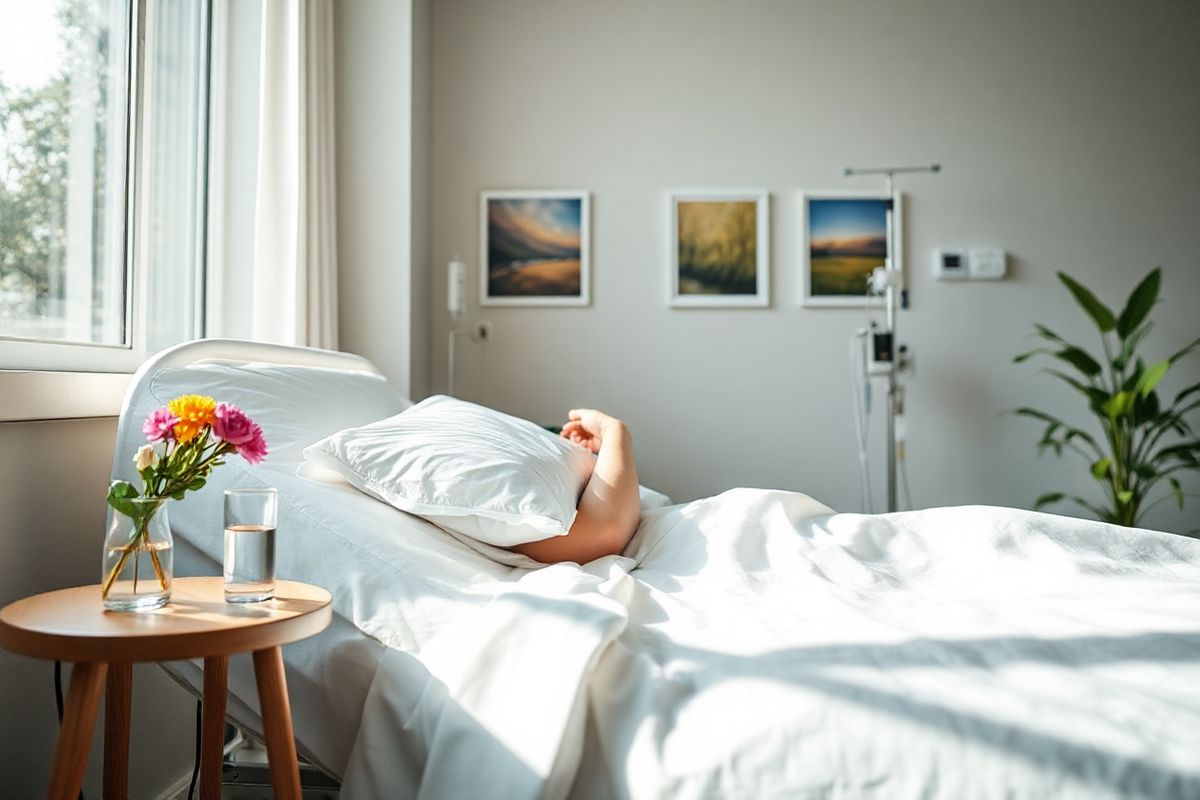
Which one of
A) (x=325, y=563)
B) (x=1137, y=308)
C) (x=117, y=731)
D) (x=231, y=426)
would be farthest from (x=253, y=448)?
(x=1137, y=308)

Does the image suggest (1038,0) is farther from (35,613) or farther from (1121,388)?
(35,613)

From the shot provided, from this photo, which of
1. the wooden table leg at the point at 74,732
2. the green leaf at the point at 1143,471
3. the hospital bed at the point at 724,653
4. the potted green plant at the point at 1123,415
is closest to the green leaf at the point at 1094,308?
the potted green plant at the point at 1123,415

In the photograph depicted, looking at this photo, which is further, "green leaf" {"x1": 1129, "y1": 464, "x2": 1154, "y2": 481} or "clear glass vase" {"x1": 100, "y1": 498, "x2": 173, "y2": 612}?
"green leaf" {"x1": 1129, "y1": 464, "x2": 1154, "y2": 481}

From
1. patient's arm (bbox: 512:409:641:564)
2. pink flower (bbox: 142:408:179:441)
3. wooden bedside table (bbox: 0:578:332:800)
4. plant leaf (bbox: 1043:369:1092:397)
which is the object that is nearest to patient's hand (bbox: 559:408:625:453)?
patient's arm (bbox: 512:409:641:564)

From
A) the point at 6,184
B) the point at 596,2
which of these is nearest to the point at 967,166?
the point at 596,2

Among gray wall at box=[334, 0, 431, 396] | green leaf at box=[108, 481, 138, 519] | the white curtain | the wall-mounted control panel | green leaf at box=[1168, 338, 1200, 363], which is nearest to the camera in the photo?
green leaf at box=[108, 481, 138, 519]

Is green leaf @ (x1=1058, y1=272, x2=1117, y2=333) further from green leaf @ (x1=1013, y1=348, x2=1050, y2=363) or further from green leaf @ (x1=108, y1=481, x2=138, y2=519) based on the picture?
green leaf @ (x1=108, y1=481, x2=138, y2=519)

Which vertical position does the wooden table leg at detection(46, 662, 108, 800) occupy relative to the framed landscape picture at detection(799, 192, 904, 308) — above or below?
below

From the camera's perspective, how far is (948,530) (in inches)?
62.3

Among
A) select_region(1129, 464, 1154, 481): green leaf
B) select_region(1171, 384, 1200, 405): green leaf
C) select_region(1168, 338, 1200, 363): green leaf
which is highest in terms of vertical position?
select_region(1168, 338, 1200, 363): green leaf

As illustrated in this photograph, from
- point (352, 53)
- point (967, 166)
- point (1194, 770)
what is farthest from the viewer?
point (967, 166)

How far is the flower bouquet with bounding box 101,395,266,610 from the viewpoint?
1033 millimetres

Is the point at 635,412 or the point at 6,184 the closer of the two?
the point at 6,184

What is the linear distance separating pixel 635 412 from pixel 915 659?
2.27 metres
